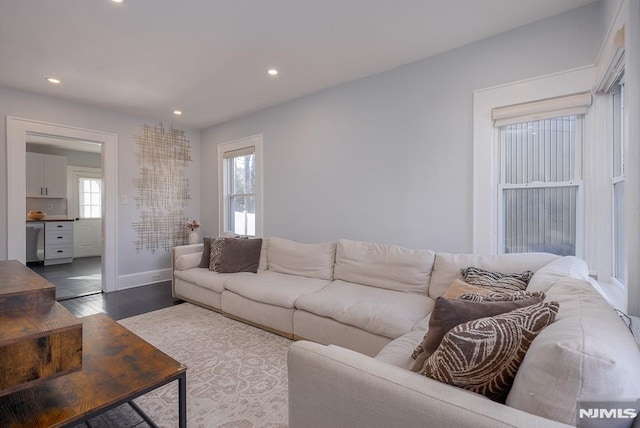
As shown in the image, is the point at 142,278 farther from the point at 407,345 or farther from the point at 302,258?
the point at 407,345

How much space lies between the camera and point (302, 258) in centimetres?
328

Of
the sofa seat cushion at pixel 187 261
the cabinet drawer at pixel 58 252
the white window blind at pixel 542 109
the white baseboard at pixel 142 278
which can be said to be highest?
the white window blind at pixel 542 109

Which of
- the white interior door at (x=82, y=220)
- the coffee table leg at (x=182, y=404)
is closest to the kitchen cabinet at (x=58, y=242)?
the white interior door at (x=82, y=220)

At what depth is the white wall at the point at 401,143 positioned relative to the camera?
2346mm

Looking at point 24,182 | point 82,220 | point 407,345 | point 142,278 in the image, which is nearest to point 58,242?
point 82,220

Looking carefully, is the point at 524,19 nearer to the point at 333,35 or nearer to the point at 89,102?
the point at 333,35

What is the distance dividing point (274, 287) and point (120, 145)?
341 cm

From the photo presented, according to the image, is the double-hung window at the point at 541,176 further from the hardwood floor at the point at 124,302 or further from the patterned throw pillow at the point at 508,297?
the hardwood floor at the point at 124,302

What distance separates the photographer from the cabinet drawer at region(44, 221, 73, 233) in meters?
6.25

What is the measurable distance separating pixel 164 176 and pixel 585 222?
209 inches

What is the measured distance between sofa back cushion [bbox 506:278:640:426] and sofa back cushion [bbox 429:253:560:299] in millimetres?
1411

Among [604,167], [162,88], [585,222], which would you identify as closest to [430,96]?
[604,167]

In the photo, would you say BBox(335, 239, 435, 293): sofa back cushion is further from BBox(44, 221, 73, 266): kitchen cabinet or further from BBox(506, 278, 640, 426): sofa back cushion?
BBox(44, 221, 73, 266): kitchen cabinet

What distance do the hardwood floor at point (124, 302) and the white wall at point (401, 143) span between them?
1.73 m
